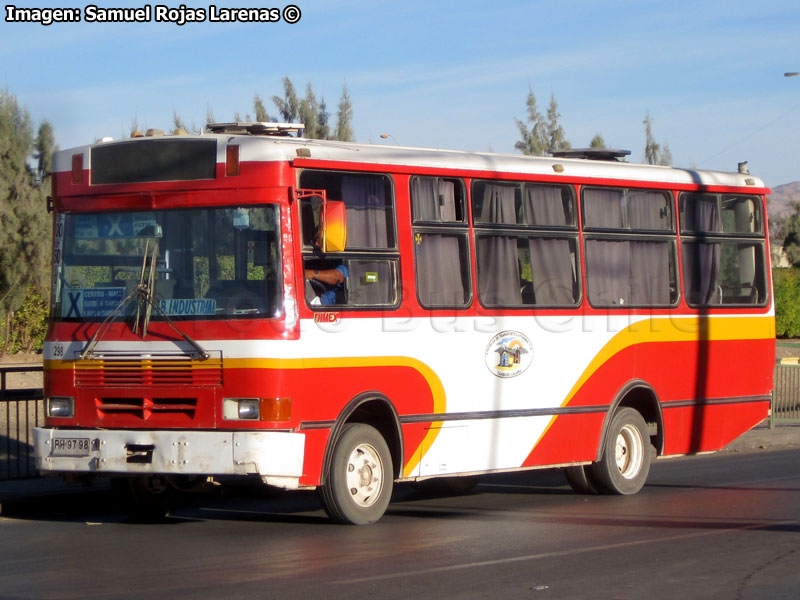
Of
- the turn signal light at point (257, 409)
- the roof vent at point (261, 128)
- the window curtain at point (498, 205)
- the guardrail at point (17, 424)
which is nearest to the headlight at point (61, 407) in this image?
the turn signal light at point (257, 409)

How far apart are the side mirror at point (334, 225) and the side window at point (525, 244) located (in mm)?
2190

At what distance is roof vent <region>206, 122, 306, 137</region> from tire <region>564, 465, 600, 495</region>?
4.84 m

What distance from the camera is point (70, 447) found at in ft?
35.5

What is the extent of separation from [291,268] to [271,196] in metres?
0.60

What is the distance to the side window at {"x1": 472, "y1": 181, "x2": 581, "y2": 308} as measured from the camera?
12422 mm

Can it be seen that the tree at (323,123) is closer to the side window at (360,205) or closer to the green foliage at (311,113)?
the green foliage at (311,113)

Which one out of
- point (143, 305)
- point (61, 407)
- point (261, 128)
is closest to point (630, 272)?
point (261, 128)

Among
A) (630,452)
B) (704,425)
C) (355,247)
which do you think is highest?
(355,247)

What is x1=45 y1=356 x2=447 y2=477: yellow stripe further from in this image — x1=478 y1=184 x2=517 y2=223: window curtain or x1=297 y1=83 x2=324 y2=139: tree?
x1=297 y1=83 x2=324 y2=139: tree

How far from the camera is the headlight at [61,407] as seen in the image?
11.0 meters

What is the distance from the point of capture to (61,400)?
36.2 ft

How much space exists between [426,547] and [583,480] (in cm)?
440

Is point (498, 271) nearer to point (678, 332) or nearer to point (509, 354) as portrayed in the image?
point (509, 354)

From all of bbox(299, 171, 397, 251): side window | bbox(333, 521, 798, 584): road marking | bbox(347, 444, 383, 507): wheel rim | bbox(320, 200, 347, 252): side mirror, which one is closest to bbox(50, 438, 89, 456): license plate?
bbox(347, 444, 383, 507): wheel rim
